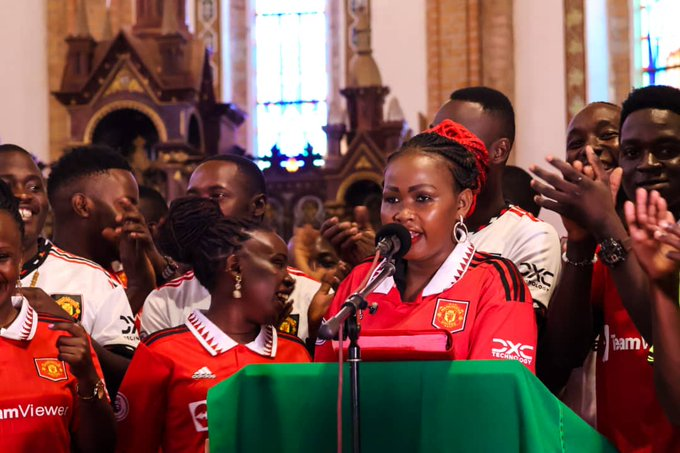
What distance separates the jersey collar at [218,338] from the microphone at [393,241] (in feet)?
3.52

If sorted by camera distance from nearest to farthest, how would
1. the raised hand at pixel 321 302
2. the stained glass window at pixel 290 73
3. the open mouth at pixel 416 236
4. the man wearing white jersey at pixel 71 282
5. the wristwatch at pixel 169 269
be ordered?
the open mouth at pixel 416 236, the man wearing white jersey at pixel 71 282, the raised hand at pixel 321 302, the wristwatch at pixel 169 269, the stained glass window at pixel 290 73

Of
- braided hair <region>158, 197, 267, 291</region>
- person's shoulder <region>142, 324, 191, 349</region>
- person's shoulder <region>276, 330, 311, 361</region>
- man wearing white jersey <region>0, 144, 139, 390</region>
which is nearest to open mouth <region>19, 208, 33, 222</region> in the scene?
man wearing white jersey <region>0, 144, 139, 390</region>

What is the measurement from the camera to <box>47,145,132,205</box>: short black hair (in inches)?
193

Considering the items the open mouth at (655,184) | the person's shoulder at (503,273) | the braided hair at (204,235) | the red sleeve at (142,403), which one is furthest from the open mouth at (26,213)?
the open mouth at (655,184)

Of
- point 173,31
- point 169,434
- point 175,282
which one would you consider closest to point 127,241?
point 175,282

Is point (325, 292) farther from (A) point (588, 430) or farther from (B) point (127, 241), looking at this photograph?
(A) point (588, 430)

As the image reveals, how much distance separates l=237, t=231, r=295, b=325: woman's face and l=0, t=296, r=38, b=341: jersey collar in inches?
27.2

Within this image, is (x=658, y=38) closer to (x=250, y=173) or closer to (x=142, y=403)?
(x=250, y=173)

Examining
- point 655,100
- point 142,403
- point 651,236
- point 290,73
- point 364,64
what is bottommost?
point 142,403

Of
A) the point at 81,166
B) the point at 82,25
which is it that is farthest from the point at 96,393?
the point at 82,25

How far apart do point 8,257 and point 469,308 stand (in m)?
1.44

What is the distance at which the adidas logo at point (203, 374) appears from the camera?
3.66 meters

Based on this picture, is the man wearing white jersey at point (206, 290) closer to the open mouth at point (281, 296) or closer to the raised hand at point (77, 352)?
the open mouth at point (281, 296)

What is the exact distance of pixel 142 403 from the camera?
3.59 meters
